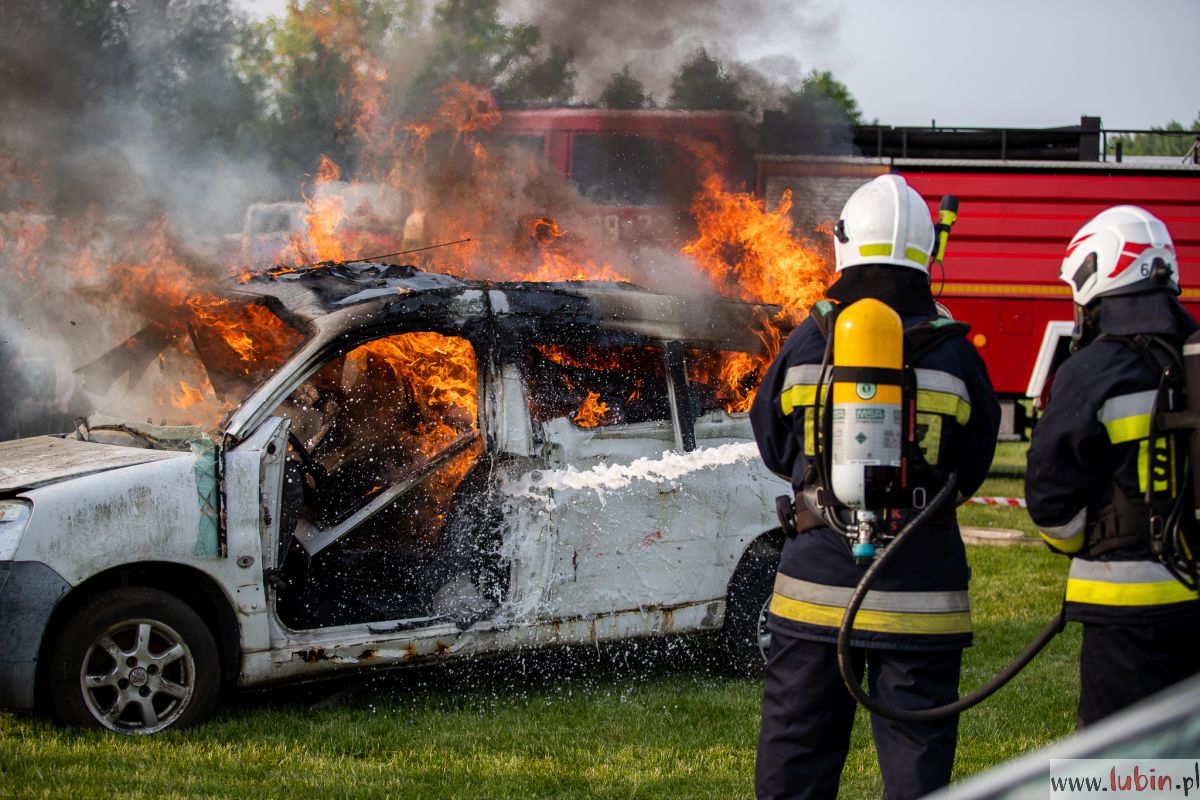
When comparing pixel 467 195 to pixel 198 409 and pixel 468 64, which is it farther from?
pixel 198 409

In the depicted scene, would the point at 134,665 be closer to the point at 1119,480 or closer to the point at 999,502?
the point at 1119,480

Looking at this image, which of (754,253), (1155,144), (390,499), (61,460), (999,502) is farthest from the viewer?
(1155,144)

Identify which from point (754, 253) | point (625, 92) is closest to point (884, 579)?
point (754, 253)

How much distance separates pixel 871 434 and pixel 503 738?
101 inches

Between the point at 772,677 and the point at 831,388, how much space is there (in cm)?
86

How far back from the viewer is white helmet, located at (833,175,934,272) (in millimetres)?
3557

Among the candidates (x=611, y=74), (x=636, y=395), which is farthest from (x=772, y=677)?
(x=611, y=74)

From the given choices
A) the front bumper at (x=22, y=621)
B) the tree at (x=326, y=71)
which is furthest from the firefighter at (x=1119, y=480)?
the tree at (x=326, y=71)

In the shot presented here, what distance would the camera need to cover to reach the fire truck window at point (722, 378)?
6.10 m

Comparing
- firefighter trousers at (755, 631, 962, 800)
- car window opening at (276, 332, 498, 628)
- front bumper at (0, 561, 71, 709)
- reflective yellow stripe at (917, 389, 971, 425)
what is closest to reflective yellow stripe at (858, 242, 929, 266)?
reflective yellow stripe at (917, 389, 971, 425)

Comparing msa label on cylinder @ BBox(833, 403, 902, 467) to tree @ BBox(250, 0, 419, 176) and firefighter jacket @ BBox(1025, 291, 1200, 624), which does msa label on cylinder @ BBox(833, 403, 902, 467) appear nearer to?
firefighter jacket @ BBox(1025, 291, 1200, 624)

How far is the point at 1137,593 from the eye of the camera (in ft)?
11.4

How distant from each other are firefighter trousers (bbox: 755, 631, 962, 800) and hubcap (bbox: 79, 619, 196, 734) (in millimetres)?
2544

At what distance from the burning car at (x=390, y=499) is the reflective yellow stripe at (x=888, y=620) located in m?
2.22
